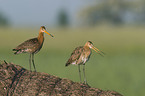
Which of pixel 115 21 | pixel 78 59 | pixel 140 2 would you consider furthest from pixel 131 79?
pixel 140 2

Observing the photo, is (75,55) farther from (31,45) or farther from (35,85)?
→ (35,85)

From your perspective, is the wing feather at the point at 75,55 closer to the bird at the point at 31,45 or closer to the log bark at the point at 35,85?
the log bark at the point at 35,85

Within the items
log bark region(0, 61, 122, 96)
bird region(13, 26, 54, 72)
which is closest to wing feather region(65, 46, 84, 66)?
log bark region(0, 61, 122, 96)

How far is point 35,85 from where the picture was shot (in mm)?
6395

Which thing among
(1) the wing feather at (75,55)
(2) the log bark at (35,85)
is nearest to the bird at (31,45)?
(2) the log bark at (35,85)

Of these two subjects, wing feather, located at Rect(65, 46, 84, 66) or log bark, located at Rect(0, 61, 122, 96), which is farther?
wing feather, located at Rect(65, 46, 84, 66)

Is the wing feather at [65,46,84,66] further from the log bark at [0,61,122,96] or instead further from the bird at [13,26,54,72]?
the bird at [13,26,54,72]

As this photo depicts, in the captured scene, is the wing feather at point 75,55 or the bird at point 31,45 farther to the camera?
the wing feather at point 75,55

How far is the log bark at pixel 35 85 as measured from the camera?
621 centimetres

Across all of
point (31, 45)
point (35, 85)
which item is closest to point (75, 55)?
point (31, 45)

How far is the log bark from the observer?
6.21 meters

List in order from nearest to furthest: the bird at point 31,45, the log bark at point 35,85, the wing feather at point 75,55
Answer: the log bark at point 35,85, the bird at point 31,45, the wing feather at point 75,55

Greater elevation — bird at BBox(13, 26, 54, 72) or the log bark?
bird at BBox(13, 26, 54, 72)

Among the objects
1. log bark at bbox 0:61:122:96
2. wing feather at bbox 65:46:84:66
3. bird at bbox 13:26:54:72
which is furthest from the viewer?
wing feather at bbox 65:46:84:66
